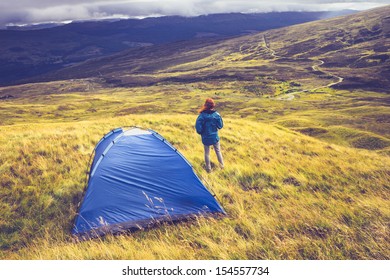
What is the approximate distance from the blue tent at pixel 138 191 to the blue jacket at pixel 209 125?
1.73 meters

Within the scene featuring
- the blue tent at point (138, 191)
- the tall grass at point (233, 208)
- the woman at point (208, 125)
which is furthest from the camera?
the woman at point (208, 125)

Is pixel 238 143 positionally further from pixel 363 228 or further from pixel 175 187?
pixel 363 228

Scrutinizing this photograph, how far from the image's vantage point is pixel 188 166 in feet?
30.0

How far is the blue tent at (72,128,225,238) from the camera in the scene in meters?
7.57

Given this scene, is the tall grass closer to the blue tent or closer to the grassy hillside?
the grassy hillside

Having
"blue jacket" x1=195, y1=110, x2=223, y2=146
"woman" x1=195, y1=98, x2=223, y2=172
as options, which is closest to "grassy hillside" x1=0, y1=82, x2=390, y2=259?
"woman" x1=195, y1=98, x2=223, y2=172

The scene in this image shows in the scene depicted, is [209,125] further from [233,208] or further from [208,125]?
[233,208]

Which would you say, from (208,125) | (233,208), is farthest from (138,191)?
(208,125)

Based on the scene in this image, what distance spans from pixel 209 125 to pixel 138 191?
3868 millimetres

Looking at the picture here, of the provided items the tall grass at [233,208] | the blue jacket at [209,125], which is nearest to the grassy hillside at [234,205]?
the tall grass at [233,208]

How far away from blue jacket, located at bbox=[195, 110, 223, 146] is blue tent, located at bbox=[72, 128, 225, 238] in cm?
173

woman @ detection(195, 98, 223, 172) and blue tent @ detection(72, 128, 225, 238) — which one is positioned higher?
woman @ detection(195, 98, 223, 172)

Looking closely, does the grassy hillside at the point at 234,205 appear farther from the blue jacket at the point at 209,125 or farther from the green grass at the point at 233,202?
the blue jacket at the point at 209,125

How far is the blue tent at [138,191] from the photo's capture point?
7.57 metres
